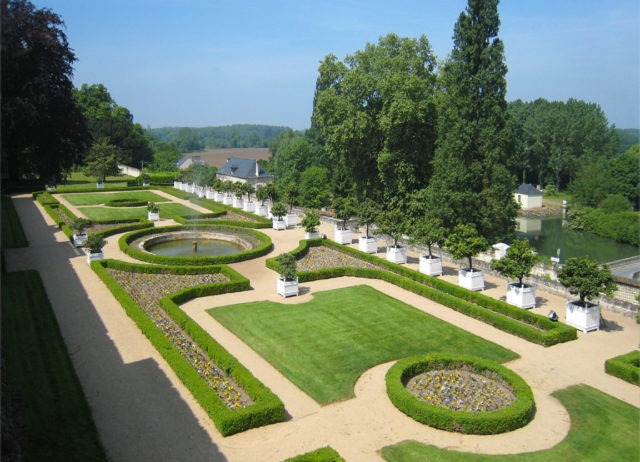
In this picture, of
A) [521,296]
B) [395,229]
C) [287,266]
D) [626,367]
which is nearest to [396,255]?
[395,229]

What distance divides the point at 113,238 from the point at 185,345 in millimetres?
19949

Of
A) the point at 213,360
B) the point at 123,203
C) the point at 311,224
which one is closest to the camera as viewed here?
the point at 213,360

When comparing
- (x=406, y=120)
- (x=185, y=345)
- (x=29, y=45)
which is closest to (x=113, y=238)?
(x=29, y=45)

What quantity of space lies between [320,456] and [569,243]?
48862mm

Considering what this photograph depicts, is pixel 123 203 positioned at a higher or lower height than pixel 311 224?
lower

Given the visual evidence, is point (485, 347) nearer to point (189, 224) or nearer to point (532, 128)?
point (189, 224)

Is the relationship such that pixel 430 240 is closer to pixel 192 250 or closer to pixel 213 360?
pixel 213 360

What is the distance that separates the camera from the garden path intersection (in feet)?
38.1

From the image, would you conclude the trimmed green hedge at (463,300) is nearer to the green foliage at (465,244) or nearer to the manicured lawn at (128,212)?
the green foliage at (465,244)

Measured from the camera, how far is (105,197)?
175 feet

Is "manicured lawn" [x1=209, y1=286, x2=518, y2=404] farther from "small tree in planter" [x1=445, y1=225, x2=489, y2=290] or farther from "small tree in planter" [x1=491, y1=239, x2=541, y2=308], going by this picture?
"small tree in planter" [x1=445, y1=225, x2=489, y2=290]

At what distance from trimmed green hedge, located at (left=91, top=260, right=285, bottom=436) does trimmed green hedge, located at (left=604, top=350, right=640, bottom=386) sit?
1093 centimetres

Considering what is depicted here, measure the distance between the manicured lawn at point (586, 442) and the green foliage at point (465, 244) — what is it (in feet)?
35.6

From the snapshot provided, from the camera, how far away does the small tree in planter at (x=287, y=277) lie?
22.7m
